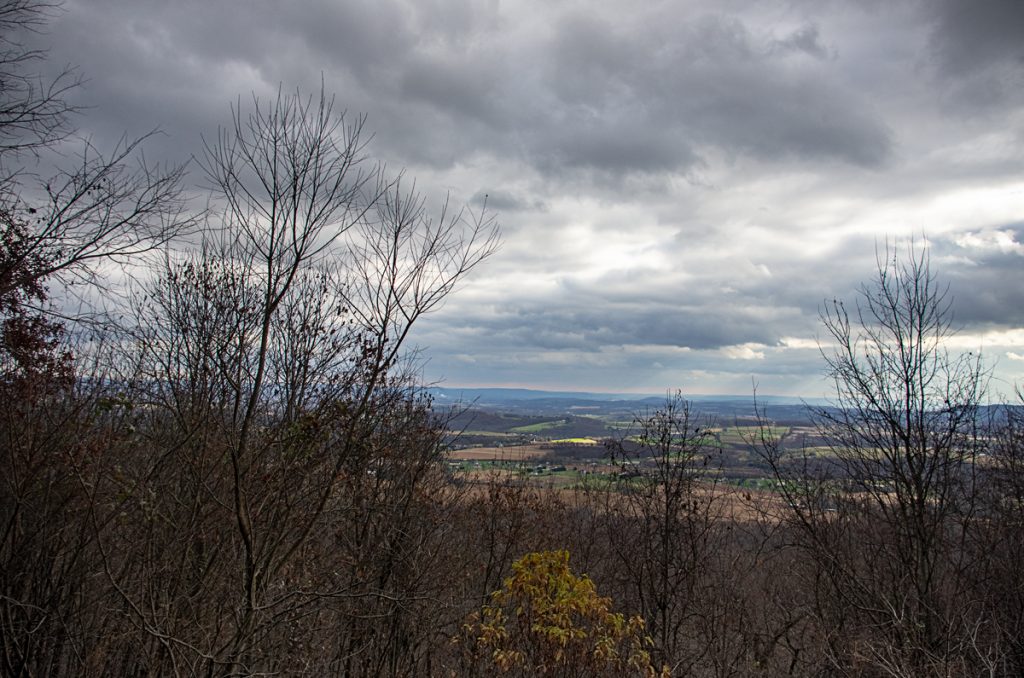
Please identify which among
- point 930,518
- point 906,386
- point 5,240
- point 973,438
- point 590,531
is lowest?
point 590,531

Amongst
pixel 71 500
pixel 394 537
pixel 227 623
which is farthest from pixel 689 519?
pixel 71 500

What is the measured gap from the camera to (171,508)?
690cm

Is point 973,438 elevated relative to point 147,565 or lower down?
elevated

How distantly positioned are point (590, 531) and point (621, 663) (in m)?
9.02

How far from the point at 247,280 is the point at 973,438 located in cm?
1246

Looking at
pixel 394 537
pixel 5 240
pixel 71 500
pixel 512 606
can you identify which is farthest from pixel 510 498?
pixel 5 240

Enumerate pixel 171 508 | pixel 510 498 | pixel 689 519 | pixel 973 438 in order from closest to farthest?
pixel 171 508 → pixel 973 438 → pixel 689 519 → pixel 510 498

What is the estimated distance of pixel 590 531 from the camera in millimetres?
15828

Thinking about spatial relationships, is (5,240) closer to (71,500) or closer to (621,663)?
(71,500)

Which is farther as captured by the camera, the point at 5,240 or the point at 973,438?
the point at 973,438

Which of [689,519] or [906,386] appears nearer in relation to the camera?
[906,386]

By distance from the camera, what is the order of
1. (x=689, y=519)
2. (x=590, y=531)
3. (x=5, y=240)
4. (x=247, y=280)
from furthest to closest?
(x=590, y=531) < (x=689, y=519) < (x=247, y=280) < (x=5, y=240)

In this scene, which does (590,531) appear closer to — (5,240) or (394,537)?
(394,537)

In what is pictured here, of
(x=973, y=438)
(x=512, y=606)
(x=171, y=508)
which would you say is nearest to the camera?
(x=171, y=508)
